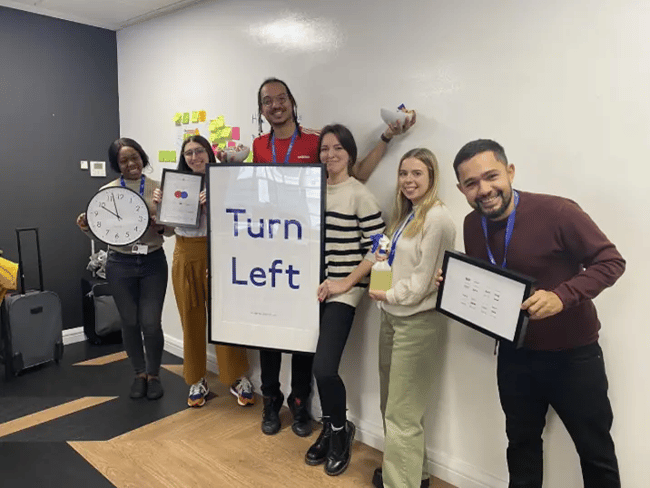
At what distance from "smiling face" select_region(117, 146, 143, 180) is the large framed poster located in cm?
73

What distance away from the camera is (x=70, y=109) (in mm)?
3730

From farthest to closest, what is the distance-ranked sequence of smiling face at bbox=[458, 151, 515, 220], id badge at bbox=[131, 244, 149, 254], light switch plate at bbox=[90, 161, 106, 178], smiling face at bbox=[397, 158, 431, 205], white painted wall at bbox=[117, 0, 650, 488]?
light switch plate at bbox=[90, 161, 106, 178], id badge at bbox=[131, 244, 149, 254], smiling face at bbox=[397, 158, 431, 205], white painted wall at bbox=[117, 0, 650, 488], smiling face at bbox=[458, 151, 515, 220]

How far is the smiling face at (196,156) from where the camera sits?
8.61 feet

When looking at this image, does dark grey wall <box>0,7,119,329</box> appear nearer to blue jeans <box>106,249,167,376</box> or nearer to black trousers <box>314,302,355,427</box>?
blue jeans <box>106,249,167,376</box>

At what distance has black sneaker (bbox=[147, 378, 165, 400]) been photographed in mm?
2956

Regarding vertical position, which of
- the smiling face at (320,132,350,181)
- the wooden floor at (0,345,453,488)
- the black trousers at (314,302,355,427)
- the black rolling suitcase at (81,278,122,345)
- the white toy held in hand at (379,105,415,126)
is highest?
the white toy held in hand at (379,105,415,126)

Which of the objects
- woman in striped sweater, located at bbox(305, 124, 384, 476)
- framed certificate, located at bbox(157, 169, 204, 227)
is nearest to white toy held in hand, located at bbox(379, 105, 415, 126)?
woman in striped sweater, located at bbox(305, 124, 384, 476)

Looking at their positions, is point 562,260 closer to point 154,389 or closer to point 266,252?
point 266,252

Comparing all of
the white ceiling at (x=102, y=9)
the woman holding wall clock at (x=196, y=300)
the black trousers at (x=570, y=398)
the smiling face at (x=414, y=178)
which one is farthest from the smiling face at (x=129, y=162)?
the black trousers at (x=570, y=398)

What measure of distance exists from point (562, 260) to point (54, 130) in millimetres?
3562

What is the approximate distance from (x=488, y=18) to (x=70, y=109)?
10.2 feet

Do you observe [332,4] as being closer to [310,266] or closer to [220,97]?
[220,97]

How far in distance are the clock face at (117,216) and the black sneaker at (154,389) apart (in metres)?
0.89

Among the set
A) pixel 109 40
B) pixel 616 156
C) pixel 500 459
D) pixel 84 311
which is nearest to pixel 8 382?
pixel 84 311
